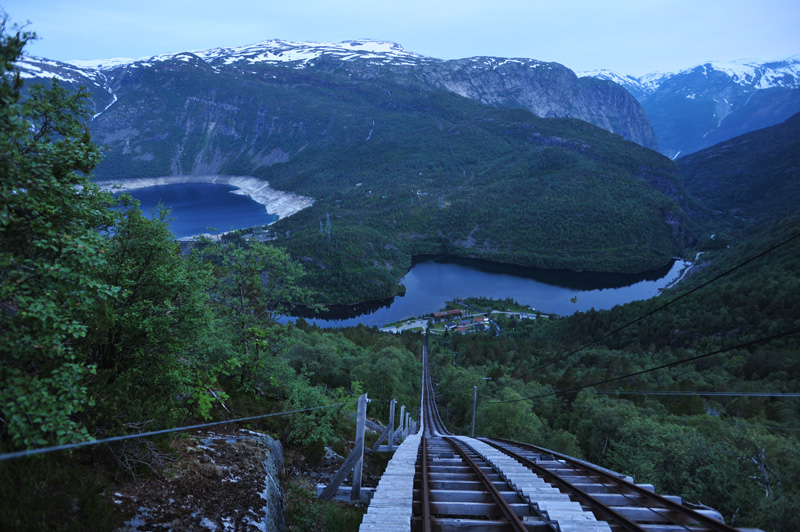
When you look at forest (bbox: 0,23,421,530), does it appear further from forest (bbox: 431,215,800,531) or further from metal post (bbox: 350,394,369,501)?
forest (bbox: 431,215,800,531)

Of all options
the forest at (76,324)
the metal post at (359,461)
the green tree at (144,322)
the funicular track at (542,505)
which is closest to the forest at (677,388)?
the funicular track at (542,505)

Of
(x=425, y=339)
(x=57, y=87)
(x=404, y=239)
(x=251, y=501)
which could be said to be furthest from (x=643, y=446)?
(x=404, y=239)

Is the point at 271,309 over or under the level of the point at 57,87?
under

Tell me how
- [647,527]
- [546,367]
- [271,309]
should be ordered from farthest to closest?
[546,367] → [271,309] → [647,527]

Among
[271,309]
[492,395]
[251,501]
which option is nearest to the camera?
[251,501]

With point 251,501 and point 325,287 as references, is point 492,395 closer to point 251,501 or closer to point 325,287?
point 251,501

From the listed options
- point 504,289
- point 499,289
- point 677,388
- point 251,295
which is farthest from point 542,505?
point 504,289

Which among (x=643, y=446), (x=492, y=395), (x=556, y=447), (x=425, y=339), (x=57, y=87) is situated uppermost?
(x=57, y=87)

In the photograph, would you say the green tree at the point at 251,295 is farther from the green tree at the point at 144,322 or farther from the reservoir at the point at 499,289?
the reservoir at the point at 499,289

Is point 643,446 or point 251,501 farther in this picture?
point 643,446
